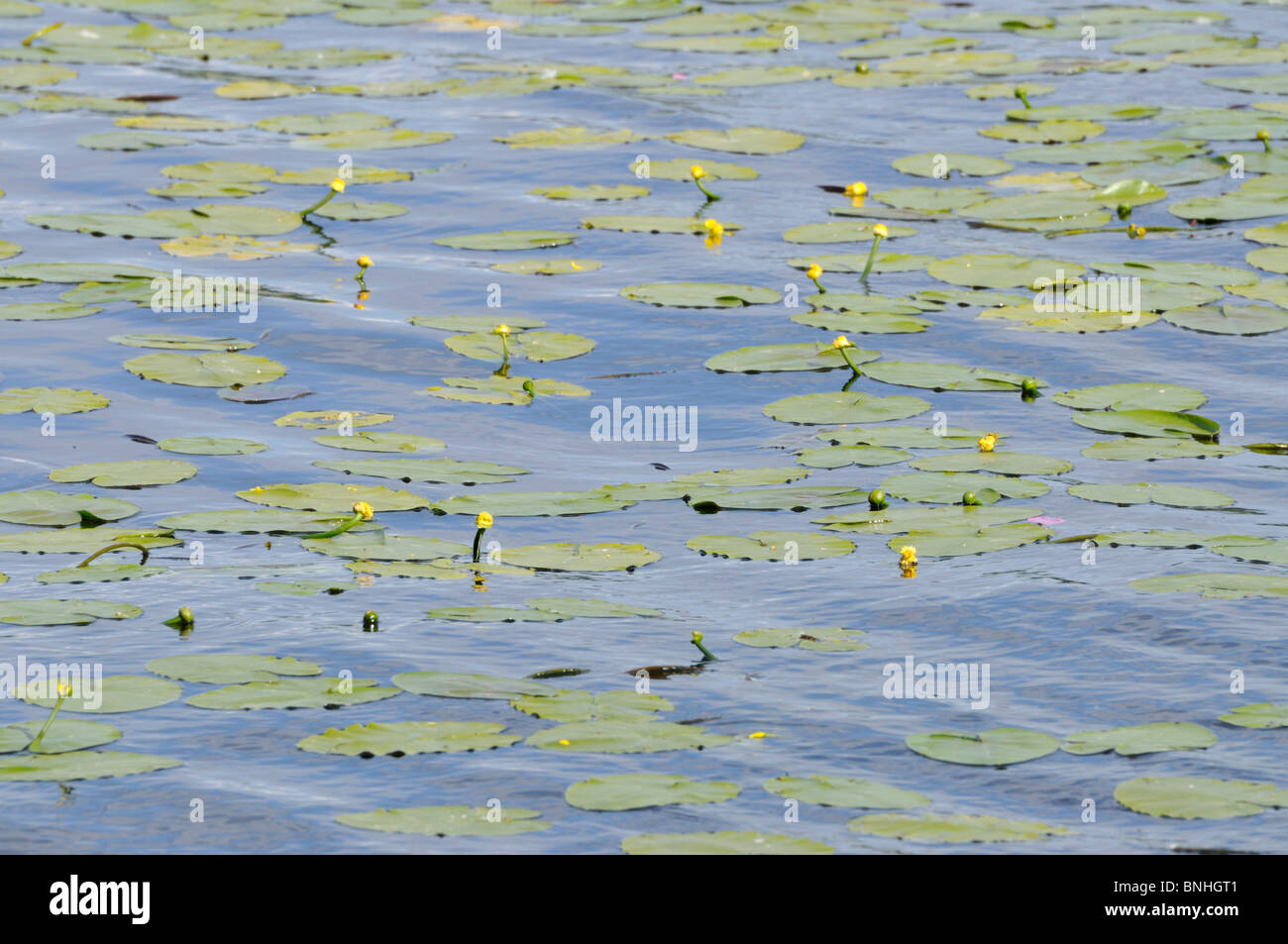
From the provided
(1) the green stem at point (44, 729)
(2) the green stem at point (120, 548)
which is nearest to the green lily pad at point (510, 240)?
(2) the green stem at point (120, 548)

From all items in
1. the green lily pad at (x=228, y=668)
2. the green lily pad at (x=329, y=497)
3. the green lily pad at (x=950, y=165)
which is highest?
the green lily pad at (x=950, y=165)

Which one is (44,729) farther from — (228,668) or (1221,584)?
(1221,584)

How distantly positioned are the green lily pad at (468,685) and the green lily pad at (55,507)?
2.00 metres

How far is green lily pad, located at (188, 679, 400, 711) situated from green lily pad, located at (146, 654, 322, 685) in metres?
0.04

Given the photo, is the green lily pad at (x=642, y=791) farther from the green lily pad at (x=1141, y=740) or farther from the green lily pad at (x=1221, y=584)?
the green lily pad at (x=1221, y=584)

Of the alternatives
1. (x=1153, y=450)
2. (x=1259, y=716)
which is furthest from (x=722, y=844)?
(x=1153, y=450)

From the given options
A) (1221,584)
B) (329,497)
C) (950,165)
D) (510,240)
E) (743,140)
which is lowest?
(1221,584)

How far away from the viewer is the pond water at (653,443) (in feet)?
18.6

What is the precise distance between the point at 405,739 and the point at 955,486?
2.95 meters

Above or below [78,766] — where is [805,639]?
above

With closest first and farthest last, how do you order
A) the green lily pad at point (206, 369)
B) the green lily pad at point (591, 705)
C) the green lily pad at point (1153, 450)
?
the green lily pad at point (591, 705) < the green lily pad at point (1153, 450) < the green lily pad at point (206, 369)

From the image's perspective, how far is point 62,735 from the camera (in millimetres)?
5785

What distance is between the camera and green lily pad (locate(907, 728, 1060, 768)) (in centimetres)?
570
